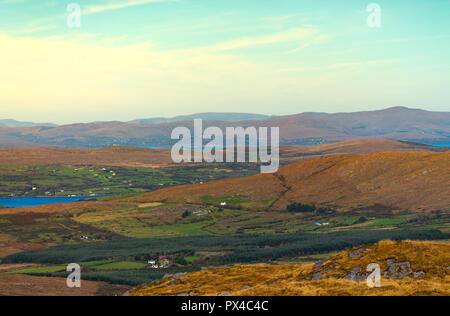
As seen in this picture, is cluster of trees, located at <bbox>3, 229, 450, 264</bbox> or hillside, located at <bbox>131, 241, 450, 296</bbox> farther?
cluster of trees, located at <bbox>3, 229, 450, 264</bbox>

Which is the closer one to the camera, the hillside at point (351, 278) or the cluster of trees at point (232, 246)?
the hillside at point (351, 278)

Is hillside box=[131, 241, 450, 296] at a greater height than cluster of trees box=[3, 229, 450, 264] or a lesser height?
greater

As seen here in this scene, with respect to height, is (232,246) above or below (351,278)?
below

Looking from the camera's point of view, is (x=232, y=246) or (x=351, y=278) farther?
(x=232, y=246)

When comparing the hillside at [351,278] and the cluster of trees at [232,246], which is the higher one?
the hillside at [351,278]
